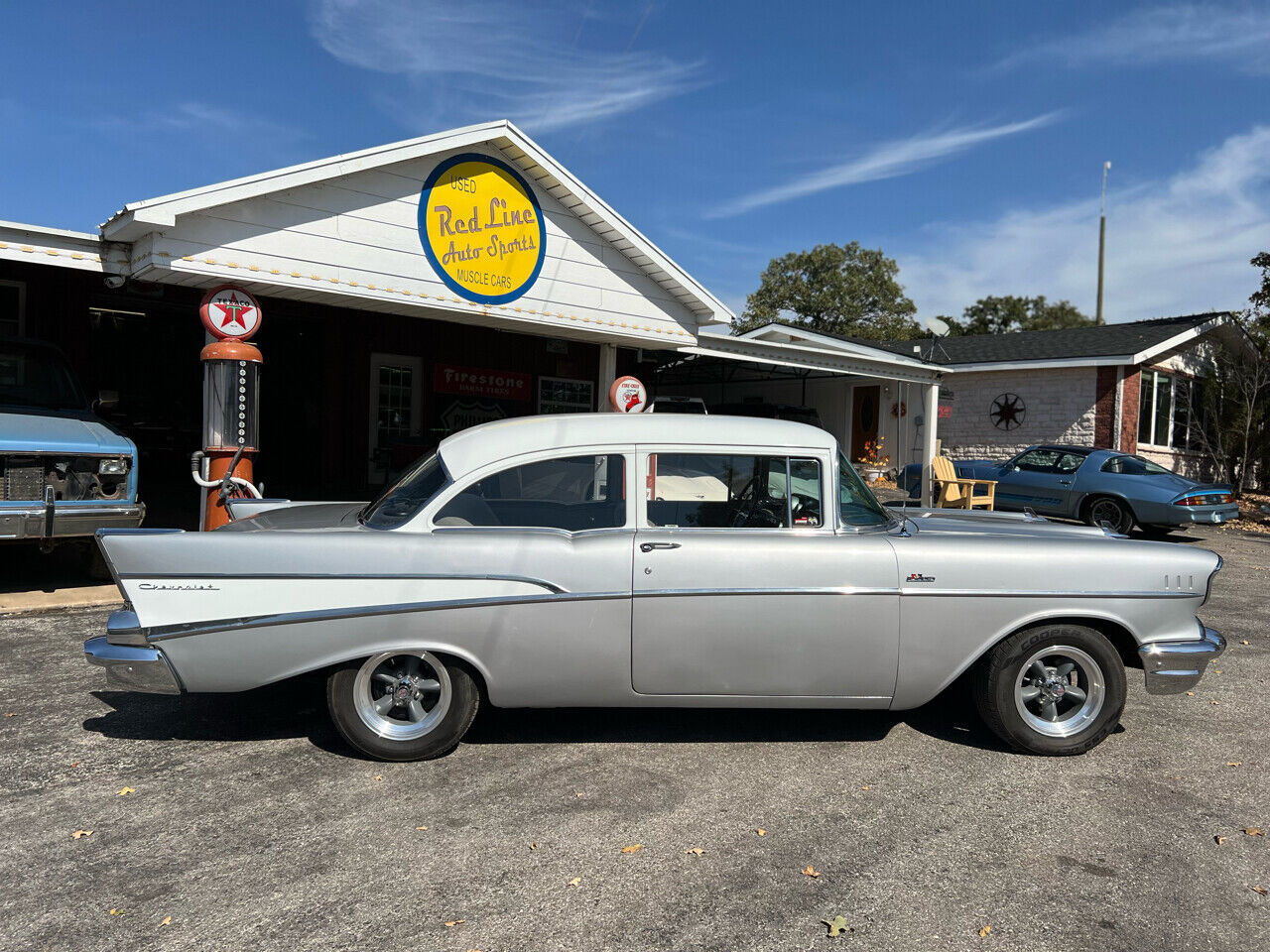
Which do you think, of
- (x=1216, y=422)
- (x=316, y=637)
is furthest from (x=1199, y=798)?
(x=1216, y=422)

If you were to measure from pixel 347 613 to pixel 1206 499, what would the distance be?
13.4 meters

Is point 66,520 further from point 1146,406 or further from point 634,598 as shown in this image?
point 1146,406

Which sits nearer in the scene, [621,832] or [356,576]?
[621,832]

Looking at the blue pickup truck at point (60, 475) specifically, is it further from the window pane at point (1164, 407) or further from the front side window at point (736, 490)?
the window pane at point (1164, 407)

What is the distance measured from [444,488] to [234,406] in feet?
15.9

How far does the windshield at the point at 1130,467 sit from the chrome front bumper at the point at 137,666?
44.5ft

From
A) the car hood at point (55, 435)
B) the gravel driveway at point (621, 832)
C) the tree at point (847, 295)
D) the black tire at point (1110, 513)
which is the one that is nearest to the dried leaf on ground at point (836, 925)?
the gravel driveway at point (621, 832)

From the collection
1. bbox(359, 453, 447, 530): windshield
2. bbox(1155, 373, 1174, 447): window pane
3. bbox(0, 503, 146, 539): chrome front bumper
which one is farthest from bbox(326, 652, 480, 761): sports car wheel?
bbox(1155, 373, 1174, 447): window pane

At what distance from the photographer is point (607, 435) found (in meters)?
4.17

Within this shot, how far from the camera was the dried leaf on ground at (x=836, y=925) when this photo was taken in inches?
108

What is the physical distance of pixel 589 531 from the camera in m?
4.05

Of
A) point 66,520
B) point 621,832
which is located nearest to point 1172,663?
point 621,832

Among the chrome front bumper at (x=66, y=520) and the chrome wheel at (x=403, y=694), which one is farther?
the chrome front bumper at (x=66, y=520)

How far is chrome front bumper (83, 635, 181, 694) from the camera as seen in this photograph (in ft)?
12.3
